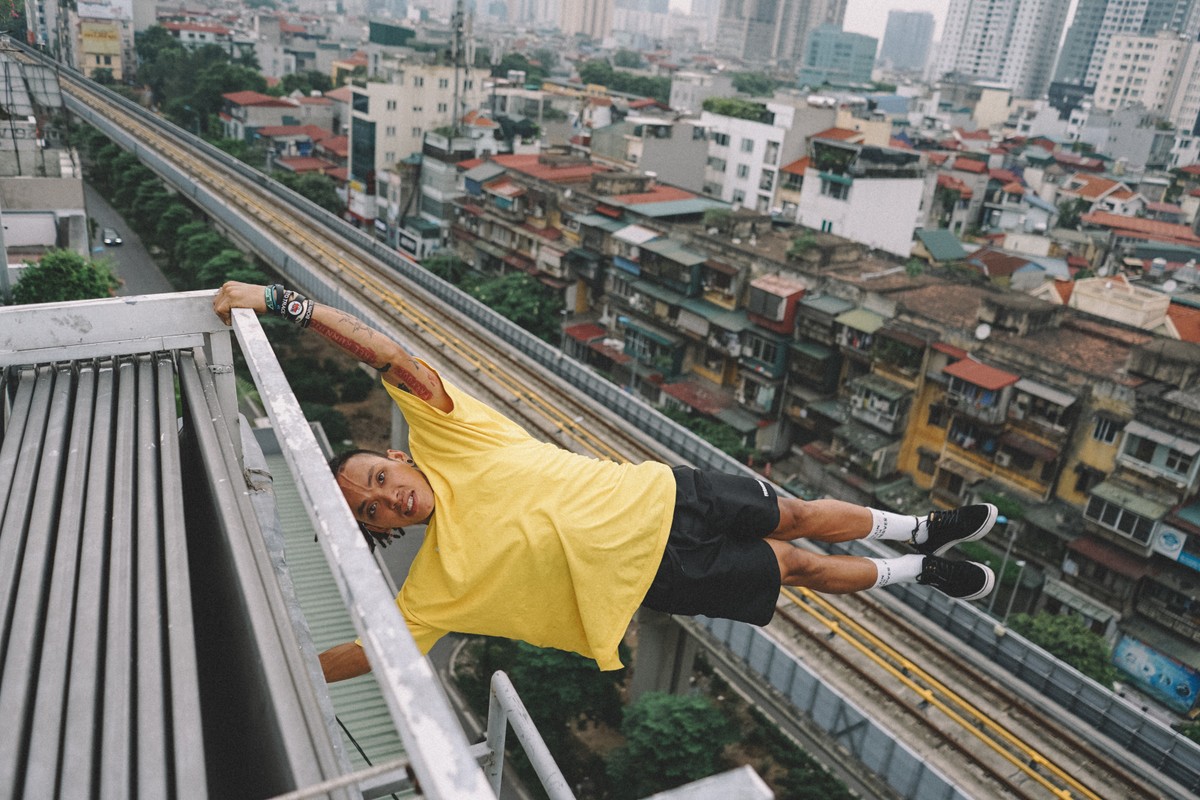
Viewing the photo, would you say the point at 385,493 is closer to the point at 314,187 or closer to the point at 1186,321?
the point at 1186,321

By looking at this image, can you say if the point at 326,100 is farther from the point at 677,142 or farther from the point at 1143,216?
the point at 1143,216

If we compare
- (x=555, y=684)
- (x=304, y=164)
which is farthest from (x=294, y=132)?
(x=555, y=684)

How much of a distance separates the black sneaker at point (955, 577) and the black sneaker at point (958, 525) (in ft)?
0.72

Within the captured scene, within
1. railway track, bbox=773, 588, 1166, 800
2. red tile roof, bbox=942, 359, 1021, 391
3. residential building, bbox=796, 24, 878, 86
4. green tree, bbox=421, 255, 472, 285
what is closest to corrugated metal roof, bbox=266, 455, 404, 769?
railway track, bbox=773, 588, 1166, 800

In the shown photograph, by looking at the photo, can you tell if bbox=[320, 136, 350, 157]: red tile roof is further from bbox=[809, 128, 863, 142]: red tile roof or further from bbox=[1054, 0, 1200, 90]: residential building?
bbox=[1054, 0, 1200, 90]: residential building

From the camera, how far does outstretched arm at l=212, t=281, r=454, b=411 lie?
→ 372cm

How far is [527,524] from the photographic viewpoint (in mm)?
3434

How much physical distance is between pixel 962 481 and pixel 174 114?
60226 millimetres

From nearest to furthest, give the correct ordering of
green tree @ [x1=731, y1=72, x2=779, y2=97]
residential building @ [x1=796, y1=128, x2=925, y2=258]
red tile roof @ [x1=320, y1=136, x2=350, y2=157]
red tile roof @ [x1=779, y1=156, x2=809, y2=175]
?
residential building @ [x1=796, y1=128, x2=925, y2=258]
red tile roof @ [x1=779, y1=156, x2=809, y2=175]
red tile roof @ [x1=320, y1=136, x2=350, y2=157]
green tree @ [x1=731, y1=72, x2=779, y2=97]

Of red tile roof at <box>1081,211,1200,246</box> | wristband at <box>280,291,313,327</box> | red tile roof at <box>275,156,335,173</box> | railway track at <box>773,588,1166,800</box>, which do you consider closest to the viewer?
wristband at <box>280,291,313,327</box>

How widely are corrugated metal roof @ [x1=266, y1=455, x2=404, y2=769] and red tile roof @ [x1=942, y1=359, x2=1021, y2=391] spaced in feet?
56.1

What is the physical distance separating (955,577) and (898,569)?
0.38 m

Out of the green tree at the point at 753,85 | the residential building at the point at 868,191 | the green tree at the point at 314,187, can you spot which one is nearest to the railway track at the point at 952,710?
the residential building at the point at 868,191

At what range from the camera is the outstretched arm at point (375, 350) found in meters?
3.72
